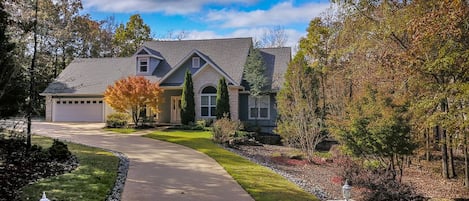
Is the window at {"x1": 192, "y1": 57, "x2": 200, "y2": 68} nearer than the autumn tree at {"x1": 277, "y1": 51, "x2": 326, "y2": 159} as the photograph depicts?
No

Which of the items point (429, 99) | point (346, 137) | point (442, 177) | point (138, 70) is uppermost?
point (138, 70)

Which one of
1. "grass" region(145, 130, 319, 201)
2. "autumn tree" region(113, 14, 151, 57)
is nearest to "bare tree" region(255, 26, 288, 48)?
"autumn tree" region(113, 14, 151, 57)

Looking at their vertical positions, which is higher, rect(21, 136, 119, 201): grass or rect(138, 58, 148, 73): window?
rect(138, 58, 148, 73): window

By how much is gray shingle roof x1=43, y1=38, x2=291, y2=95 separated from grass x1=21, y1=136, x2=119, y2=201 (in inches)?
626

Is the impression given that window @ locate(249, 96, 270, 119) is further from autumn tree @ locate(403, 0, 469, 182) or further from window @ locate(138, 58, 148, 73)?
autumn tree @ locate(403, 0, 469, 182)

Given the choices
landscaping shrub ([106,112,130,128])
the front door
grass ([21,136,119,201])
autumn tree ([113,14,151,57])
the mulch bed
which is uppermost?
autumn tree ([113,14,151,57])

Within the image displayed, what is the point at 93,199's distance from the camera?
23.5ft

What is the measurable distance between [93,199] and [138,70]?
21.7 meters

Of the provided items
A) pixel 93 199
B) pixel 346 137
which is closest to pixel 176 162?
pixel 93 199

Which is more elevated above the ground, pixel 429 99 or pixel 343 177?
pixel 429 99

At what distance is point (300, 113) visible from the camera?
1552 centimetres

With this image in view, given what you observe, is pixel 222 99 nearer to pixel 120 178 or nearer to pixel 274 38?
pixel 120 178

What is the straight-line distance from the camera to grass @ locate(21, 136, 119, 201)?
721cm

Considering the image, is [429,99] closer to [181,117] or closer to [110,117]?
[181,117]
